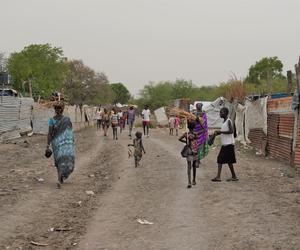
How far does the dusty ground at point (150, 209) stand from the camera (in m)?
6.83

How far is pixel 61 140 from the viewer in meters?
10.9

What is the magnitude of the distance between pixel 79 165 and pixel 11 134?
10.6 m

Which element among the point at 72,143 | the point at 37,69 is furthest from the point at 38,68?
the point at 72,143

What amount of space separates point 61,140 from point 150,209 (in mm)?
3000

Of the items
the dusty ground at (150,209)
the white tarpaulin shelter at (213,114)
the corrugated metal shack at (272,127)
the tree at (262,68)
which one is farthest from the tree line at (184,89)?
the dusty ground at (150,209)

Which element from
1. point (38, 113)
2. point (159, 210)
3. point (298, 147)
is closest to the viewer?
point (159, 210)

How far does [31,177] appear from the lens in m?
12.6

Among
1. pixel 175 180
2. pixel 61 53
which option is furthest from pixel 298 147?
pixel 61 53

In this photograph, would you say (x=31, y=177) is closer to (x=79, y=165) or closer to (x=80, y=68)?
(x=79, y=165)

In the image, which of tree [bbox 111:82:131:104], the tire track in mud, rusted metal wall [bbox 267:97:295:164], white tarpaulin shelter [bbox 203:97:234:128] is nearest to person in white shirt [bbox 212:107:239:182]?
the tire track in mud

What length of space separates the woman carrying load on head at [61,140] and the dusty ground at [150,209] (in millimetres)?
502

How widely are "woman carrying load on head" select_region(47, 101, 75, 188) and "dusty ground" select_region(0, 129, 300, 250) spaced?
50 centimetres

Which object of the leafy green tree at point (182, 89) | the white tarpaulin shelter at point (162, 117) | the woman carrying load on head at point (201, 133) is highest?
the leafy green tree at point (182, 89)

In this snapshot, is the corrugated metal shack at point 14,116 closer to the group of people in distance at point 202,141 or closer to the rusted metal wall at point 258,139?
the rusted metal wall at point 258,139
